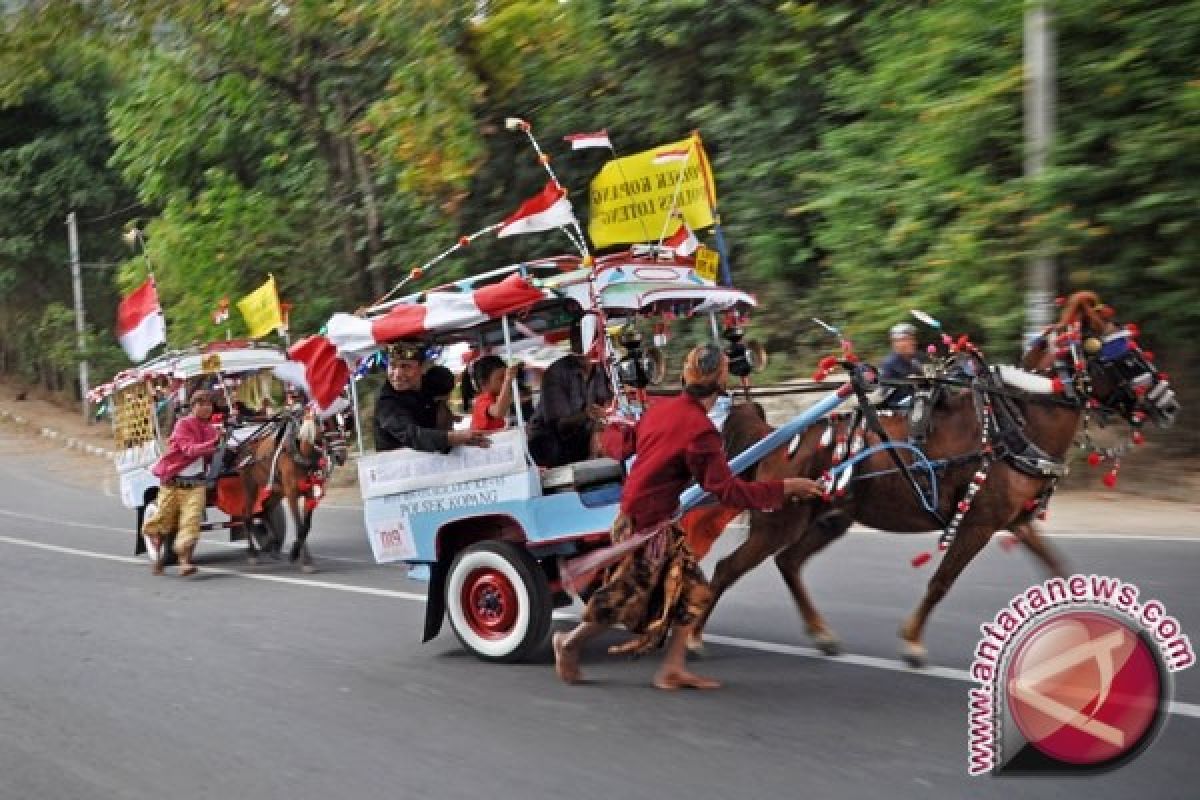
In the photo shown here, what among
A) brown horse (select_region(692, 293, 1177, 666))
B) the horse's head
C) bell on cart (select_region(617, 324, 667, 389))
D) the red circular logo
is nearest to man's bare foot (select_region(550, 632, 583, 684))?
brown horse (select_region(692, 293, 1177, 666))

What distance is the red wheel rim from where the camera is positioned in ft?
24.8

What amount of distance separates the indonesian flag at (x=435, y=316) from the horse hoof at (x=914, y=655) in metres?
2.88

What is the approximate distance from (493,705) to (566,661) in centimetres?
48

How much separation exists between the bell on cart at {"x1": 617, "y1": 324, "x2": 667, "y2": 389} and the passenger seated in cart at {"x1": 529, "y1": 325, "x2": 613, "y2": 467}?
225 millimetres

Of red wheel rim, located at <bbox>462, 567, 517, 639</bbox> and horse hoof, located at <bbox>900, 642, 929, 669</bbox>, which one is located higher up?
red wheel rim, located at <bbox>462, 567, 517, 639</bbox>

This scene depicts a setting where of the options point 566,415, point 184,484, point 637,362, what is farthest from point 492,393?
point 184,484

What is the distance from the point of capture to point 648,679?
695 cm

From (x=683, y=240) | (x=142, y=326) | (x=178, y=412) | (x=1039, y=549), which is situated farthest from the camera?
(x=142, y=326)

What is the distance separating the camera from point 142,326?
1458cm

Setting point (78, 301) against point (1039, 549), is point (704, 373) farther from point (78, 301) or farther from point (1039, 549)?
point (78, 301)

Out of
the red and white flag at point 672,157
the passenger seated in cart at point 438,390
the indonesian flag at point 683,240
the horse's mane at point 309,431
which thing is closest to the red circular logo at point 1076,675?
the passenger seated in cart at point 438,390

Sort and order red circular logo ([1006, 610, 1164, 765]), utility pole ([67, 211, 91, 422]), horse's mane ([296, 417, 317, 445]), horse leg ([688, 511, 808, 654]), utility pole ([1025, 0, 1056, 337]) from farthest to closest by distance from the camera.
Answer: utility pole ([67, 211, 91, 422]) < utility pole ([1025, 0, 1056, 337]) < horse's mane ([296, 417, 317, 445]) < horse leg ([688, 511, 808, 654]) < red circular logo ([1006, 610, 1164, 765])

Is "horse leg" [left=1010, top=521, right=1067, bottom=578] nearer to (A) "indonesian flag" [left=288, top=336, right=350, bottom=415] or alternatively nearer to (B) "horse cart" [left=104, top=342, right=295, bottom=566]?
(A) "indonesian flag" [left=288, top=336, right=350, bottom=415]

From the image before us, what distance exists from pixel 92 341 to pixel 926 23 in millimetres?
25485
